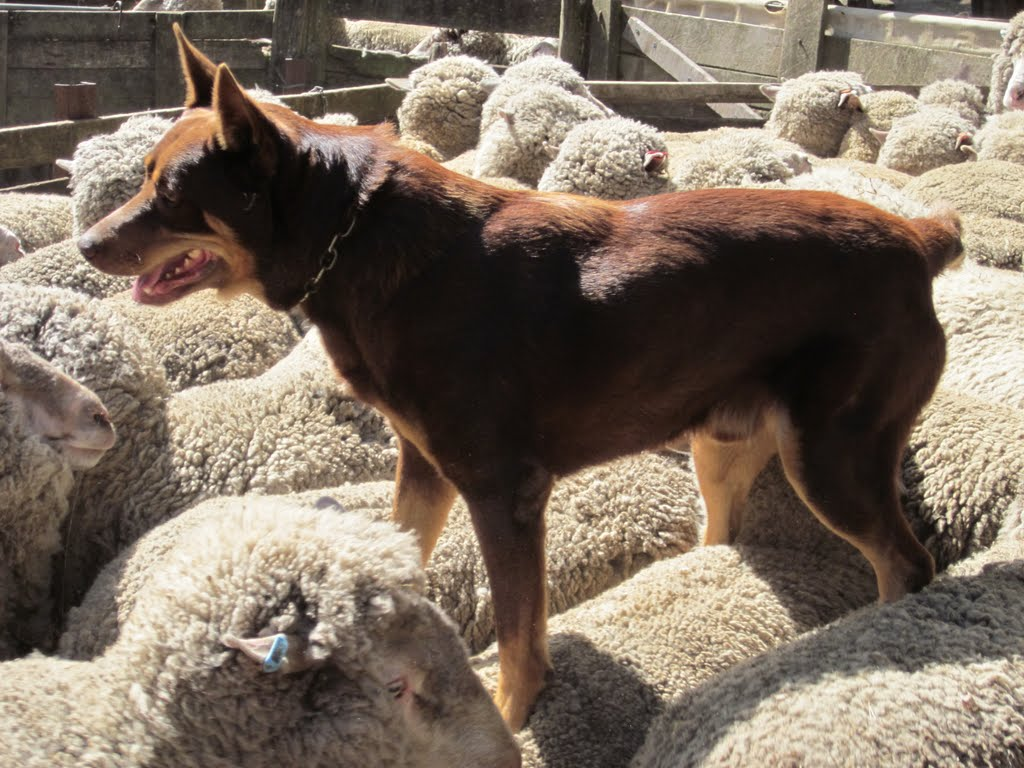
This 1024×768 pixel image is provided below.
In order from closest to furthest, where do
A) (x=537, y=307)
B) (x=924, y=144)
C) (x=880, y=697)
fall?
(x=880, y=697) → (x=537, y=307) → (x=924, y=144)

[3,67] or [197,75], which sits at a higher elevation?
[197,75]

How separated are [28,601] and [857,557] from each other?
104 inches

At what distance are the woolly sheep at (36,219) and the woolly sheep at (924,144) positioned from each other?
220 inches

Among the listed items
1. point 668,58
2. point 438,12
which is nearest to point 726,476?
point 438,12

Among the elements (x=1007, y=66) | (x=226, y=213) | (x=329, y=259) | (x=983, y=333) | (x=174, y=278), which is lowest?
(x=983, y=333)

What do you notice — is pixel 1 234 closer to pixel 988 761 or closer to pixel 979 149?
pixel 988 761

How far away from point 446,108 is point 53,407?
5620mm

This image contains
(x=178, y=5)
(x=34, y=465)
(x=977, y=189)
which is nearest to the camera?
(x=34, y=465)

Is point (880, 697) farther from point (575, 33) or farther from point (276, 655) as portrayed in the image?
point (575, 33)

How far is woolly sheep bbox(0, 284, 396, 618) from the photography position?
411 centimetres

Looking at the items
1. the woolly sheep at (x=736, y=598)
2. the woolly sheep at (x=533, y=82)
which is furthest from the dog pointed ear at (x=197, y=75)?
the woolly sheep at (x=533, y=82)

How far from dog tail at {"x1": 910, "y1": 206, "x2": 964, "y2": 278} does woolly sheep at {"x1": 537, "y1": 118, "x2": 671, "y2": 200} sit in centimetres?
246

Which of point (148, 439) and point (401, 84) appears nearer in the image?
point (148, 439)

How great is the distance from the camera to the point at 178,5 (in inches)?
703
